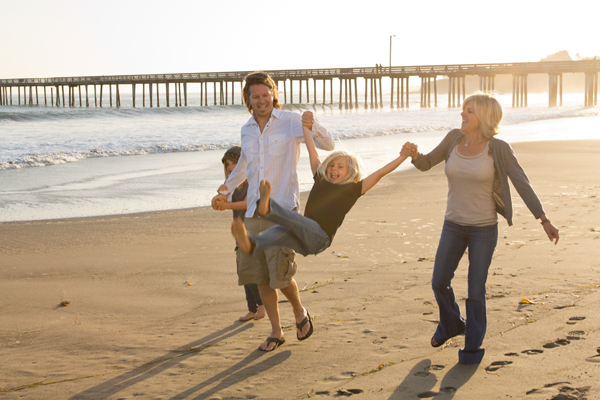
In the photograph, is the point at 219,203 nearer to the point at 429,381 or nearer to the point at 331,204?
the point at 331,204

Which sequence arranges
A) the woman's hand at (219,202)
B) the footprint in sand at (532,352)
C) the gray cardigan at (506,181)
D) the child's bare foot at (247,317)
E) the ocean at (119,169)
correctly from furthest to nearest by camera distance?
the ocean at (119,169)
the child's bare foot at (247,317)
the woman's hand at (219,202)
the footprint in sand at (532,352)
the gray cardigan at (506,181)

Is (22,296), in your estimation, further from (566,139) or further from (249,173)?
(566,139)

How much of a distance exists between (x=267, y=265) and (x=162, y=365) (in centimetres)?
86

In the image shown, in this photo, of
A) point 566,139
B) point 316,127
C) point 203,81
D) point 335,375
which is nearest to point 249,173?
point 316,127

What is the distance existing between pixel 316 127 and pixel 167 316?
6.27 ft

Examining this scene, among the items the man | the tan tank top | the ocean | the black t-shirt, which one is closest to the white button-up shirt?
the man

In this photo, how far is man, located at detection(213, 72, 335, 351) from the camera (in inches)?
137

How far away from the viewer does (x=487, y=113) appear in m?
3.17

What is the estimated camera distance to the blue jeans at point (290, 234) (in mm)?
3197

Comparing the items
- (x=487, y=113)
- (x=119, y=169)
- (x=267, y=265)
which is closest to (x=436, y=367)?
(x=267, y=265)

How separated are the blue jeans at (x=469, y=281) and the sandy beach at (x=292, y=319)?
0.41 ft

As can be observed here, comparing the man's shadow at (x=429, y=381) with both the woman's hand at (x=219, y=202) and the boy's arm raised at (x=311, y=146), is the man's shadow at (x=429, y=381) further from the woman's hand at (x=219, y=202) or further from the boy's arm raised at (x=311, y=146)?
the woman's hand at (x=219, y=202)

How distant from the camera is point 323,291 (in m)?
4.75

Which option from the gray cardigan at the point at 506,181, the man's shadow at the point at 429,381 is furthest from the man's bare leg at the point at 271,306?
the gray cardigan at the point at 506,181
